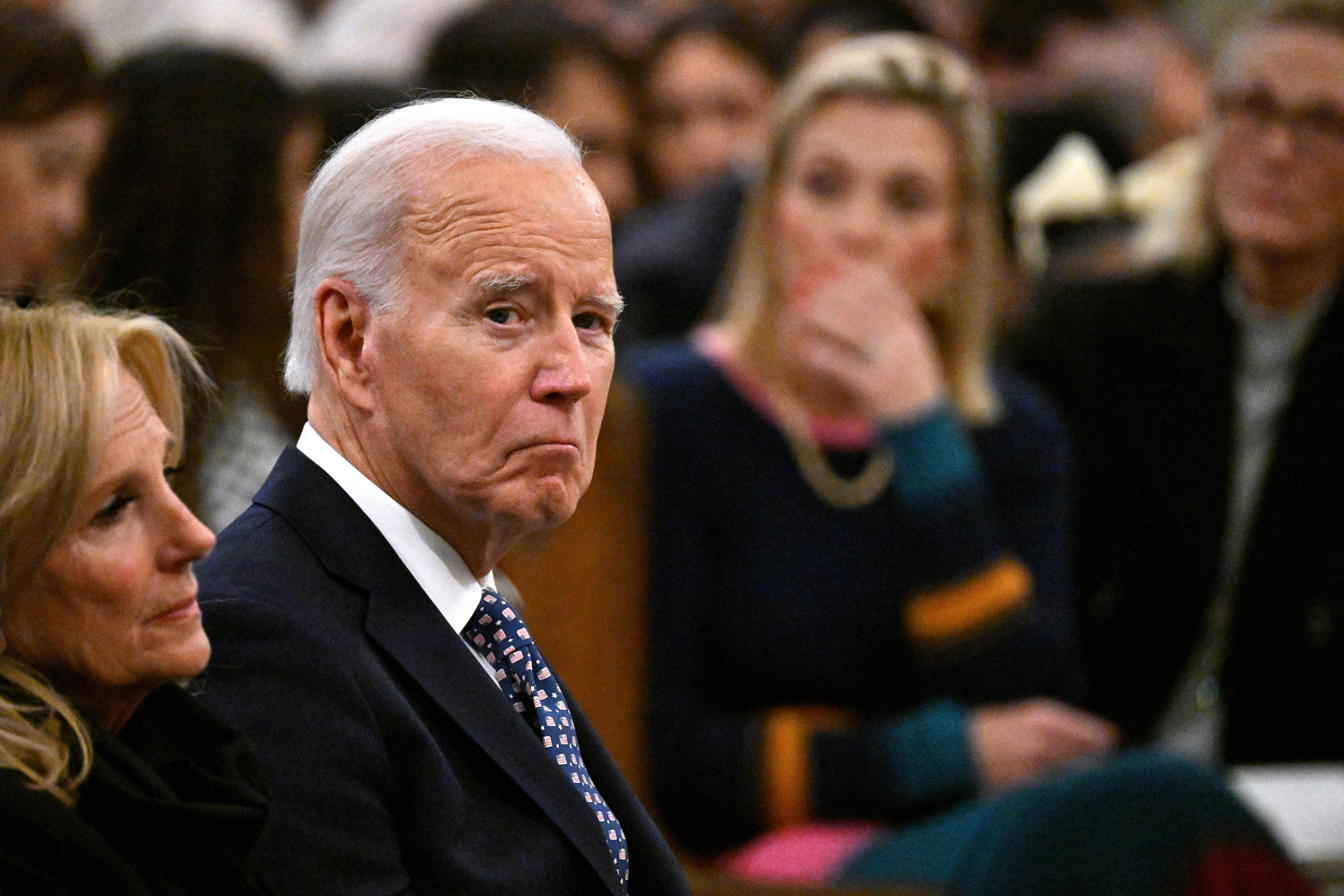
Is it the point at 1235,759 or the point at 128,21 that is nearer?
the point at 1235,759

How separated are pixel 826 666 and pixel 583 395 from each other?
1702 millimetres

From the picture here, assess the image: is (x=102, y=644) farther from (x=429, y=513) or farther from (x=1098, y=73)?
(x=1098, y=73)

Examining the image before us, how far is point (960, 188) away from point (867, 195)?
0.75 ft

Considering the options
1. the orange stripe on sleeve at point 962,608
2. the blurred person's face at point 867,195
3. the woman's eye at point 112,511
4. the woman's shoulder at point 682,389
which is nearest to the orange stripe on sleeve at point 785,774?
the orange stripe on sleeve at point 962,608

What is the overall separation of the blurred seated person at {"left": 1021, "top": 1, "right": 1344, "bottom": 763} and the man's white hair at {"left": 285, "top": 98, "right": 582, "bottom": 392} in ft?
8.43

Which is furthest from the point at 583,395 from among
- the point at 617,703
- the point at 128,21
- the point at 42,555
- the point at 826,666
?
the point at 128,21

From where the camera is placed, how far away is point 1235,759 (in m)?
3.69

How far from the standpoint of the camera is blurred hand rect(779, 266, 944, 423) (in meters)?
3.17

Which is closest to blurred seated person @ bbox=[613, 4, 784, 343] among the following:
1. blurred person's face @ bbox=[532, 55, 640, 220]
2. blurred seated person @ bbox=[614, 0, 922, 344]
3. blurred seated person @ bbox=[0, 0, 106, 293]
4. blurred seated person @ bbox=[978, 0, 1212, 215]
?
blurred person's face @ bbox=[532, 55, 640, 220]

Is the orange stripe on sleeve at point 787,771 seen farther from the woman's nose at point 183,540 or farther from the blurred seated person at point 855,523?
the woman's nose at point 183,540

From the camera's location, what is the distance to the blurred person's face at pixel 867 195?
3322 millimetres

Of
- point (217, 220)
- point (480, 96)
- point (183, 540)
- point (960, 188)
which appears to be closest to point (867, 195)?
point (960, 188)

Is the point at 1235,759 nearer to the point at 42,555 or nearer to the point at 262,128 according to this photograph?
the point at 262,128

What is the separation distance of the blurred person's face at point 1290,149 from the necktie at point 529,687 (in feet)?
8.80
